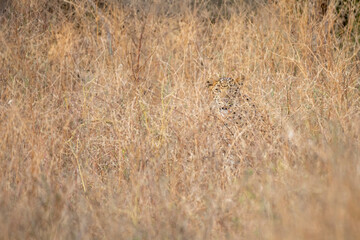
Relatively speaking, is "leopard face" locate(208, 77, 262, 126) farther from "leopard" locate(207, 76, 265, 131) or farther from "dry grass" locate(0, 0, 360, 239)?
"dry grass" locate(0, 0, 360, 239)

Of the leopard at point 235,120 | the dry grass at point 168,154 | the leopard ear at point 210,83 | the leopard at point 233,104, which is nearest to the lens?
the dry grass at point 168,154

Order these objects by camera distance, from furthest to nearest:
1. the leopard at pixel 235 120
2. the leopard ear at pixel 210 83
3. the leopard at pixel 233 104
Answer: the leopard ear at pixel 210 83 < the leopard at pixel 233 104 < the leopard at pixel 235 120

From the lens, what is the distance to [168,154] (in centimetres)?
293

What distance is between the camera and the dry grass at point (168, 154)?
1980 mm

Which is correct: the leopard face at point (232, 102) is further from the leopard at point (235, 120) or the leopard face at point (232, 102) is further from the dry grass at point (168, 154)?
the dry grass at point (168, 154)

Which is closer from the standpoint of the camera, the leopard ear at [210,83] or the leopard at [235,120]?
the leopard at [235,120]

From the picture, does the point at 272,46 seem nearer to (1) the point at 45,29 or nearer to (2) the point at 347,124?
(2) the point at 347,124

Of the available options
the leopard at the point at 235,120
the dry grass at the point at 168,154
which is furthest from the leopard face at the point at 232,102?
the dry grass at the point at 168,154

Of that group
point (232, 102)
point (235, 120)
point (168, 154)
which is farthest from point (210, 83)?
point (168, 154)

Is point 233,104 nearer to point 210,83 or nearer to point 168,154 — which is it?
point 210,83

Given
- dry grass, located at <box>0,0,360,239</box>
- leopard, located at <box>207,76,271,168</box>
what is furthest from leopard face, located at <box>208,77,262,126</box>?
dry grass, located at <box>0,0,360,239</box>

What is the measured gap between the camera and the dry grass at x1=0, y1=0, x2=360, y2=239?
198cm

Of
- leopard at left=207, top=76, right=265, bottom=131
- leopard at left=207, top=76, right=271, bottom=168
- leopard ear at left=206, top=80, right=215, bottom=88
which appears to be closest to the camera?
leopard at left=207, top=76, right=271, bottom=168

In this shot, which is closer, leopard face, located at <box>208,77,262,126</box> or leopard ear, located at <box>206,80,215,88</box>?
leopard face, located at <box>208,77,262,126</box>
